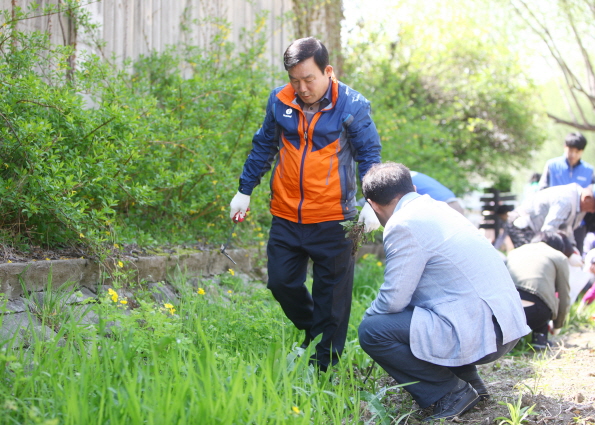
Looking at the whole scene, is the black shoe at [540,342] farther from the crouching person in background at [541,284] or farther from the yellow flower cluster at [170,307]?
the yellow flower cluster at [170,307]

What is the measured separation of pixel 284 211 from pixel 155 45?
8.37 ft

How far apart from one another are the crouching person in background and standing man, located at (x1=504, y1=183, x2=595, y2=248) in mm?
469

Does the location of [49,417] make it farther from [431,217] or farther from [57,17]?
[57,17]

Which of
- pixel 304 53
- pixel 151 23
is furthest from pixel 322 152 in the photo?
pixel 151 23

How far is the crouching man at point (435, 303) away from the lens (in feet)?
8.95

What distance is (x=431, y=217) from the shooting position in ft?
9.13

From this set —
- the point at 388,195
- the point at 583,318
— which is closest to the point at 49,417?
the point at 388,195

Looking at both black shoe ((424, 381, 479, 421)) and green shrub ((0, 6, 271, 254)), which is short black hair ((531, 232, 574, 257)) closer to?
green shrub ((0, 6, 271, 254))

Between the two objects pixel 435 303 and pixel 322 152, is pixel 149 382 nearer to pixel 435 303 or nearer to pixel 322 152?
pixel 435 303

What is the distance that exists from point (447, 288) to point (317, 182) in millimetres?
872

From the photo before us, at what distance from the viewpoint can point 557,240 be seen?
4926mm

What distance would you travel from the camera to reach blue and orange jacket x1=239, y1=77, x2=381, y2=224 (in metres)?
3.18

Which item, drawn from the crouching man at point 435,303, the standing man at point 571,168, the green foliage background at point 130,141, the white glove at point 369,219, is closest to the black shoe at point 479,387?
the crouching man at point 435,303

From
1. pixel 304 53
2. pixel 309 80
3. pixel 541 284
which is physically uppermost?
pixel 304 53
